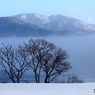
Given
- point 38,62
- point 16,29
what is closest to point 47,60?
point 38,62

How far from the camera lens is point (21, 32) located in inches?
2574

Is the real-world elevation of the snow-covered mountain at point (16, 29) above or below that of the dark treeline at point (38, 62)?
above

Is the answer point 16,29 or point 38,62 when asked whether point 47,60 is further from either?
point 16,29

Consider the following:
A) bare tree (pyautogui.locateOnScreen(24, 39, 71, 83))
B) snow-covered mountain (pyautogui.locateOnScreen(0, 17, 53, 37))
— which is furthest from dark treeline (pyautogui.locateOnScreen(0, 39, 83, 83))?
snow-covered mountain (pyautogui.locateOnScreen(0, 17, 53, 37))

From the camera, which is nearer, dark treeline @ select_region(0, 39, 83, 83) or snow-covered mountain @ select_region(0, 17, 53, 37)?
dark treeline @ select_region(0, 39, 83, 83)
